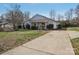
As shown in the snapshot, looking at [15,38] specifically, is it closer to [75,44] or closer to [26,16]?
[26,16]

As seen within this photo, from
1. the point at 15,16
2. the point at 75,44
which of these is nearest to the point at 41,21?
the point at 15,16

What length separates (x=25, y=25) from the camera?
750 cm

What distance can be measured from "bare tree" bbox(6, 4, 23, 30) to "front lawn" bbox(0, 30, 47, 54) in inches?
5.9

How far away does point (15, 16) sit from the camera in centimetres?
747

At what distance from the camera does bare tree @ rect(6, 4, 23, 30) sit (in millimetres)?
7445

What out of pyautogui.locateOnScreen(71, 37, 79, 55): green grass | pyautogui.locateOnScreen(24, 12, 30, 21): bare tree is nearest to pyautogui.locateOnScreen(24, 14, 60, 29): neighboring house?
pyautogui.locateOnScreen(24, 12, 30, 21): bare tree

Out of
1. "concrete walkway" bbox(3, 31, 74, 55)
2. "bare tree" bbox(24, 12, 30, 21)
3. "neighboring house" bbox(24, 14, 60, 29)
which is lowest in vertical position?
"concrete walkway" bbox(3, 31, 74, 55)

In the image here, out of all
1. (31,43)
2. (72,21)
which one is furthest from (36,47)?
(72,21)

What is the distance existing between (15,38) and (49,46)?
0.51m

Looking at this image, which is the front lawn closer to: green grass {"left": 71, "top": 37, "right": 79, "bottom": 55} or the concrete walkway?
the concrete walkway

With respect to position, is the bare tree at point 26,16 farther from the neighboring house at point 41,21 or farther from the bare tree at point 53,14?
the bare tree at point 53,14

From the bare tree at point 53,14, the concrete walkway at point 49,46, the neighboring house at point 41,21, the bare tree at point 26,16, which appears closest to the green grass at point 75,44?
the concrete walkway at point 49,46

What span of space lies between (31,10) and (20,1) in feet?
0.68

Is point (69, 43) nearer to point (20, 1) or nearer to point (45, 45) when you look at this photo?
point (45, 45)
